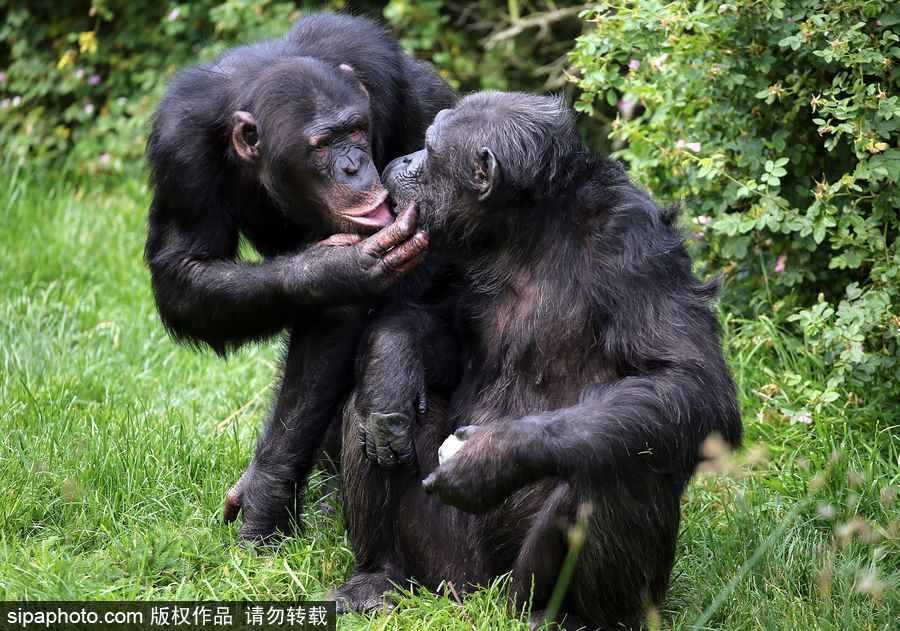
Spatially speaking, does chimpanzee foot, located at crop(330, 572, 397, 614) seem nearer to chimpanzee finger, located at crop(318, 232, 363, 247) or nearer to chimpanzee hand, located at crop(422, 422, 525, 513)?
chimpanzee hand, located at crop(422, 422, 525, 513)

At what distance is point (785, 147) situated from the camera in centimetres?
600

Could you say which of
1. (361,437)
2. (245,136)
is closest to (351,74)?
(245,136)

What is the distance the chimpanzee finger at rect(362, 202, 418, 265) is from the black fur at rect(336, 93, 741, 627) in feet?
0.45

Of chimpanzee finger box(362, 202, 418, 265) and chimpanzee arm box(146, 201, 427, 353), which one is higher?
chimpanzee finger box(362, 202, 418, 265)

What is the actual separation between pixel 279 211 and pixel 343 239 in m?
0.67

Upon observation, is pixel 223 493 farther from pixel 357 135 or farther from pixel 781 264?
pixel 781 264

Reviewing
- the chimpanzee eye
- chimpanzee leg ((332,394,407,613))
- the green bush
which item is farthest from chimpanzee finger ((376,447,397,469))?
the green bush

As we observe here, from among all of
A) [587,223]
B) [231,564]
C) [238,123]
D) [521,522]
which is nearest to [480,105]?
[587,223]

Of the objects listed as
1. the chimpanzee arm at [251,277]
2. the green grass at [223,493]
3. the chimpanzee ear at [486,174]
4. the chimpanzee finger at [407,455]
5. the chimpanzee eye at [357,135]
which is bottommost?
the green grass at [223,493]

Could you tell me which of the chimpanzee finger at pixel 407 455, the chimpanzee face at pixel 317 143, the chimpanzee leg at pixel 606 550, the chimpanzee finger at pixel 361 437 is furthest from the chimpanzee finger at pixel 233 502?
the chimpanzee leg at pixel 606 550

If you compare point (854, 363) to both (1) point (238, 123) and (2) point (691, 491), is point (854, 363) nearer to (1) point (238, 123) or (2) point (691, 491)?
(2) point (691, 491)

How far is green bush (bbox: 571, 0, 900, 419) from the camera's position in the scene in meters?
A: 5.39

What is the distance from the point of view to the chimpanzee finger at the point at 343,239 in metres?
4.81

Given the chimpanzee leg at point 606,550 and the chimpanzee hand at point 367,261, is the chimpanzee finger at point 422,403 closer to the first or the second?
the chimpanzee hand at point 367,261
